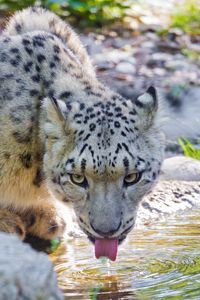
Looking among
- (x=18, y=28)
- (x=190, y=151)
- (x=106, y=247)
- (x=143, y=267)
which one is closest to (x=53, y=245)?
(x=143, y=267)

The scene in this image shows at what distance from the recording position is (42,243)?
777 centimetres

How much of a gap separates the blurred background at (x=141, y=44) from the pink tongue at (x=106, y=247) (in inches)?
221

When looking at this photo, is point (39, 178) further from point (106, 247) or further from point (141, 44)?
point (141, 44)

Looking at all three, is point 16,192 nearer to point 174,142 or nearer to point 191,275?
point 191,275

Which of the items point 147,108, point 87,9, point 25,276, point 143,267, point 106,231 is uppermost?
point 25,276

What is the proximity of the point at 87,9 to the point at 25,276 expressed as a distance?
1070 centimetres

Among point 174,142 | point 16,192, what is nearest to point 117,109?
point 16,192

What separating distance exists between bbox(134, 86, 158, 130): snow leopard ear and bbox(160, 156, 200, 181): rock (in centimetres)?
259

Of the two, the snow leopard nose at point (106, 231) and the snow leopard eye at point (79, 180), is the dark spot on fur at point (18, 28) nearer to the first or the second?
the snow leopard eye at point (79, 180)

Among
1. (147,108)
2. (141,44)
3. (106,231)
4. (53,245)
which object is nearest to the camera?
(106,231)

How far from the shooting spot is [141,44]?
14570 millimetres

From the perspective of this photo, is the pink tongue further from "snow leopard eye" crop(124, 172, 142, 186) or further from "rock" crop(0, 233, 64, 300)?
"rock" crop(0, 233, 64, 300)

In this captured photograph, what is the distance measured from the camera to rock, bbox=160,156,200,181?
9266 mm

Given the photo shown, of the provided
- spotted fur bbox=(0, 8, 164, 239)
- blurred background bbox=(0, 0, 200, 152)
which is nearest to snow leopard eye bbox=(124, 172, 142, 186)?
spotted fur bbox=(0, 8, 164, 239)
